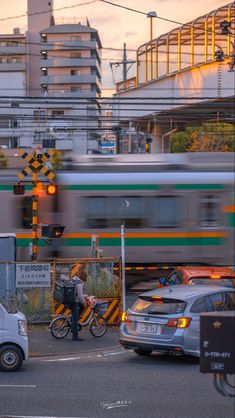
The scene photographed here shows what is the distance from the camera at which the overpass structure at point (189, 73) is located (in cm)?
4234

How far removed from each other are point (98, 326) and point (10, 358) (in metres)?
4.82

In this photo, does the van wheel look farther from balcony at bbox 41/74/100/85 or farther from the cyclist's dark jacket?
balcony at bbox 41/74/100/85

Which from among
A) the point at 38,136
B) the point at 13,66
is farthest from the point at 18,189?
the point at 13,66

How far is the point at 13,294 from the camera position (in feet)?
64.0

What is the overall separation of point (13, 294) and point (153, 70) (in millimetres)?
A: 35131

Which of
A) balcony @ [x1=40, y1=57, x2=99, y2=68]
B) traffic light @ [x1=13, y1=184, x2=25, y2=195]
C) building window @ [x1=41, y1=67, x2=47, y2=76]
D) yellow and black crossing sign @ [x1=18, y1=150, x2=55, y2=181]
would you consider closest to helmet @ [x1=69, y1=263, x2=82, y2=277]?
yellow and black crossing sign @ [x1=18, y1=150, x2=55, y2=181]

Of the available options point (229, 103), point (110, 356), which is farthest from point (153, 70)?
point (110, 356)

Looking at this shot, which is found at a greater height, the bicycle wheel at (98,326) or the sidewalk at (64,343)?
the bicycle wheel at (98,326)

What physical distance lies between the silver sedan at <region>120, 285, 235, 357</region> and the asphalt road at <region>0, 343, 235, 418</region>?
1.30ft

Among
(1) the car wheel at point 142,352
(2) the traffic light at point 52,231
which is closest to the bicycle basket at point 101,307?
(1) the car wheel at point 142,352

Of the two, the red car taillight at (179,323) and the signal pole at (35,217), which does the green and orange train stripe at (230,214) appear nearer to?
the signal pole at (35,217)

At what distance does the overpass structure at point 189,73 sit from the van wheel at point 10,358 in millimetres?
23658

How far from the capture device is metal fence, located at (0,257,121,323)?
63.4ft

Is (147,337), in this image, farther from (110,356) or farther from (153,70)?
(153,70)
